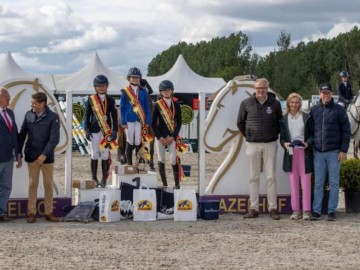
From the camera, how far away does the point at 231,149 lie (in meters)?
9.98

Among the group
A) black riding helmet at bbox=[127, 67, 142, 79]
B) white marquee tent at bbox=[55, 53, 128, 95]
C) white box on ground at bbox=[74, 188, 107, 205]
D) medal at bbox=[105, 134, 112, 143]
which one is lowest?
white box on ground at bbox=[74, 188, 107, 205]

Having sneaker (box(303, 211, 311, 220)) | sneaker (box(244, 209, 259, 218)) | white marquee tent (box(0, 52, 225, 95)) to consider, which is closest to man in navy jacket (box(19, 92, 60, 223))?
sneaker (box(244, 209, 259, 218))

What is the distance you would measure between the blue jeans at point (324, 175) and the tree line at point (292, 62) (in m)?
45.8

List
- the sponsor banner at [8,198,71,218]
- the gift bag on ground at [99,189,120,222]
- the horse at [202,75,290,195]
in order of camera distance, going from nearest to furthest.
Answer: the gift bag on ground at [99,189,120,222]
the sponsor banner at [8,198,71,218]
the horse at [202,75,290,195]

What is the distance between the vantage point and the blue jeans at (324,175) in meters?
9.23

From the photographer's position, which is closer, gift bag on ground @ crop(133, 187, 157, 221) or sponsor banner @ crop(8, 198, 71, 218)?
gift bag on ground @ crop(133, 187, 157, 221)

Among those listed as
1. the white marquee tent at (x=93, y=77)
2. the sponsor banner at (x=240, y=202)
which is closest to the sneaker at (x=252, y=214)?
the sponsor banner at (x=240, y=202)

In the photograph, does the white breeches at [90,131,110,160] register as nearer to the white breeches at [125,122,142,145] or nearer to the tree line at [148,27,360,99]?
the white breeches at [125,122,142,145]

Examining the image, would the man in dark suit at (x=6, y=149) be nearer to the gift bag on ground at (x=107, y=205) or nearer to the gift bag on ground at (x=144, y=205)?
the gift bag on ground at (x=107, y=205)

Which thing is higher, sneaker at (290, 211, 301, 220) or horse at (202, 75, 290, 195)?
horse at (202, 75, 290, 195)

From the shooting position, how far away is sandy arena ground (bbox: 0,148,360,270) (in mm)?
6586

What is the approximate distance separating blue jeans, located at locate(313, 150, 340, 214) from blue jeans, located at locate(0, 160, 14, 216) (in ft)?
13.2

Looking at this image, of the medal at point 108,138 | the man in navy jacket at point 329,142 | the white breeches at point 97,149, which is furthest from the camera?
the white breeches at point 97,149

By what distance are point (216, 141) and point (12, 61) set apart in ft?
64.6
